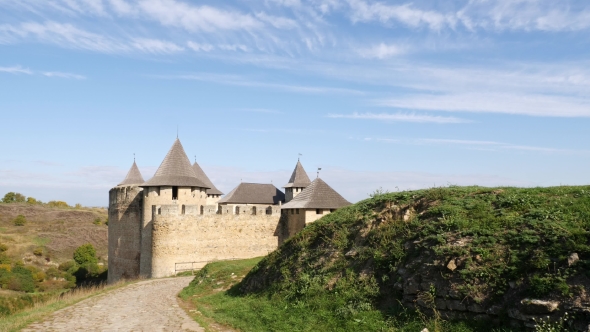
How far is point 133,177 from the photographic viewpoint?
1517 inches

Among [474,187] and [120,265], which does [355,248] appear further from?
[120,265]

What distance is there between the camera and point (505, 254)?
9594 mm

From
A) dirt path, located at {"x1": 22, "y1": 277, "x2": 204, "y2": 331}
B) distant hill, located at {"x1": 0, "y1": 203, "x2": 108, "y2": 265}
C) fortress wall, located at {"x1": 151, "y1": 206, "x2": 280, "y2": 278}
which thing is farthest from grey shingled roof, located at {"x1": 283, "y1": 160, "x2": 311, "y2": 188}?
distant hill, located at {"x1": 0, "y1": 203, "x2": 108, "y2": 265}

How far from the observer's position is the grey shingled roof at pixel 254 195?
3944 centimetres

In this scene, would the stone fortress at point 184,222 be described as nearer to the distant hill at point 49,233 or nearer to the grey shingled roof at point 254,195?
the grey shingled roof at point 254,195

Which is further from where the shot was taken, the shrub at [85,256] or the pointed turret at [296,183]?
the shrub at [85,256]

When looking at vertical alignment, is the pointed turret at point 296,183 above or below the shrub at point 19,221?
above

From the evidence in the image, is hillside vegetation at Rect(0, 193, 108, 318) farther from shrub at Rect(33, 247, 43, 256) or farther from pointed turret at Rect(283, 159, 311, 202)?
pointed turret at Rect(283, 159, 311, 202)

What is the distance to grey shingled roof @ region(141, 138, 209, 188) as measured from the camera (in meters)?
28.1

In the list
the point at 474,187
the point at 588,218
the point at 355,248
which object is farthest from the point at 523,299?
Answer: the point at 474,187

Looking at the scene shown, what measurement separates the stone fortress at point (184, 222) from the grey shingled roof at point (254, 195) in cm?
932

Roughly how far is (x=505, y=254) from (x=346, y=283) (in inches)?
149

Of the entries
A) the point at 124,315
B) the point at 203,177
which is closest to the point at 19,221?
the point at 203,177

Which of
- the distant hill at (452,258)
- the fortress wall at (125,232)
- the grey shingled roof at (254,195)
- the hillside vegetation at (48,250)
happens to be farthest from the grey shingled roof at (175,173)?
the distant hill at (452,258)
